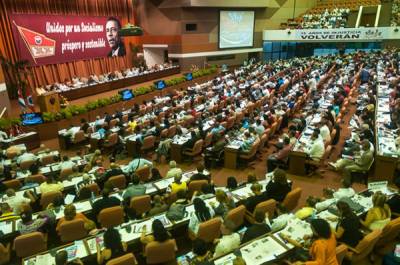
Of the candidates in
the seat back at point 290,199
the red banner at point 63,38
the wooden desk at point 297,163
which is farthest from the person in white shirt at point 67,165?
the red banner at point 63,38

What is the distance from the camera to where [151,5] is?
2650cm

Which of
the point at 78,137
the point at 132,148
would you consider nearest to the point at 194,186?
the point at 132,148

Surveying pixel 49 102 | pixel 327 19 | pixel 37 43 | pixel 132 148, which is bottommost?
pixel 132 148

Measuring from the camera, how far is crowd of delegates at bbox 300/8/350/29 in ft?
96.3

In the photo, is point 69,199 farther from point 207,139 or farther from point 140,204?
point 207,139

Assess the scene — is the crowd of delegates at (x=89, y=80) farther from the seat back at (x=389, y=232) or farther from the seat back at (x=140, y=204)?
the seat back at (x=389, y=232)

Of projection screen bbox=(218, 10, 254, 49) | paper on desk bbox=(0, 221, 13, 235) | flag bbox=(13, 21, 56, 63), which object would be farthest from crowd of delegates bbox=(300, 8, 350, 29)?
paper on desk bbox=(0, 221, 13, 235)

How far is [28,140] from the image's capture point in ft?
39.7

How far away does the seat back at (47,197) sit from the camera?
6.90 m

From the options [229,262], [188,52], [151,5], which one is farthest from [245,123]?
[151,5]

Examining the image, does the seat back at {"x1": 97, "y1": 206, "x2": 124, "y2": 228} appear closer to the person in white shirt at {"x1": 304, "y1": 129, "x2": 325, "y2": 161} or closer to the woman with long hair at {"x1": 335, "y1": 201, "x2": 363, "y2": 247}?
the woman with long hair at {"x1": 335, "y1": 201, "x2": 363, "y2": 247}

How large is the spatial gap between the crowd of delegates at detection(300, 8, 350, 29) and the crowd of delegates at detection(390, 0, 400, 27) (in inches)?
148

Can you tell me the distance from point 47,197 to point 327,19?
31.0 meters

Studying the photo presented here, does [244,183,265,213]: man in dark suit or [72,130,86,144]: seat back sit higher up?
[244,183,265,213]: man in dark suit
